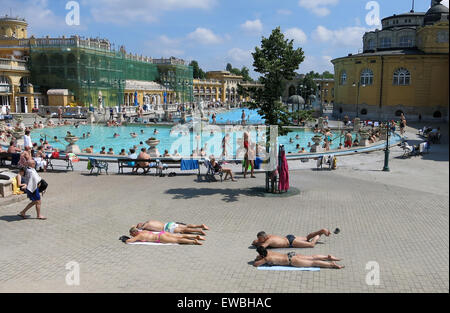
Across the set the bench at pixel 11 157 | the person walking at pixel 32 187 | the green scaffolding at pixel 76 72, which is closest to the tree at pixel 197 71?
the green scaffolding at pixel 76 72

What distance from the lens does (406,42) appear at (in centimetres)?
5447

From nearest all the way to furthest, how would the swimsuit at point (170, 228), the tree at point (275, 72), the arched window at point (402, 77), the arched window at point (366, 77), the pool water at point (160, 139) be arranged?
the swimsuit at point (170, 228) → the tree at point (275, 72) → the pool water at point (160, 139) → the arched window at point (402, 77) → the arched window at point (366, 77)

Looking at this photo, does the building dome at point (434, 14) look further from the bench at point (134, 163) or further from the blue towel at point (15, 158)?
the blue towel at point (15, 158)

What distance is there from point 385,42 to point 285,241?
2203 inches

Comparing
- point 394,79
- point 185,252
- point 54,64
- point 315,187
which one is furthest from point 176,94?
point 185,252

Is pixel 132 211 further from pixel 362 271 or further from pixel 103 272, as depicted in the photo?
pixel 362 271

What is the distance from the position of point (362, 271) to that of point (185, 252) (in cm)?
370

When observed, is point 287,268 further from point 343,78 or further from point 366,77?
point 343,78

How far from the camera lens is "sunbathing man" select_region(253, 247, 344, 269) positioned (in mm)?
7551

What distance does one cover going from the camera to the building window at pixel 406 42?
54.1 metres

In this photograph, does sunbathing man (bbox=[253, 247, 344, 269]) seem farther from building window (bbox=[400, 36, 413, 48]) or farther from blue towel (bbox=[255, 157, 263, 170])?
building window (bbox=[400, 36, 413, 48])

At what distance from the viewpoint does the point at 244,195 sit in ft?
45.6
